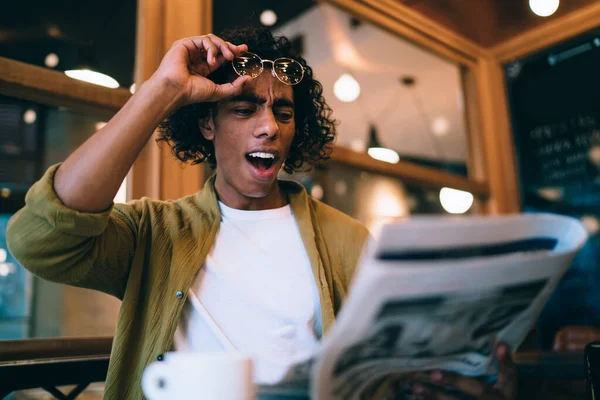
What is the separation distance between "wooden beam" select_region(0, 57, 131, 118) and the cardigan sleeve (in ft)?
1.89

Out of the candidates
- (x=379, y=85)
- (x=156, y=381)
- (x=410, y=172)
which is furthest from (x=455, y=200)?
(x=156, y=381)

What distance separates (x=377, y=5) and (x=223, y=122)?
1.60 meters

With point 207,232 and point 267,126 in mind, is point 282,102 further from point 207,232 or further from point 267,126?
point 207,232

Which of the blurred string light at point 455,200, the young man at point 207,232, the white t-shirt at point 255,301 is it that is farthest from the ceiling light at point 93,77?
the blurred string light at point 455,200

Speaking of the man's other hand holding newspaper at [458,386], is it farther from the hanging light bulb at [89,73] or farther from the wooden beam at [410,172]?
the wooden beam at [410,172]

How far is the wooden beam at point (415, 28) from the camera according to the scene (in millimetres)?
2371

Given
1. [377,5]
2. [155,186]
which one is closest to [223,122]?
[155,186]

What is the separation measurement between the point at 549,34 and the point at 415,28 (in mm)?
720

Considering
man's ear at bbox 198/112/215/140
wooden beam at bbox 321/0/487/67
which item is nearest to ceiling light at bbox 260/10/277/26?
wooden beam at bbox 321/0/487/67

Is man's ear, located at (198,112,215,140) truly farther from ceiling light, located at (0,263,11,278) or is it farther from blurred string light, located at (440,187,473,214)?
blurred string light, located at (440,187,473,214)

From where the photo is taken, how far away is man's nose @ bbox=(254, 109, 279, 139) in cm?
105

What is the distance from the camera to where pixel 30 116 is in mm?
1432

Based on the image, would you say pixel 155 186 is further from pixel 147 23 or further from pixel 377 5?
pixel 377 5

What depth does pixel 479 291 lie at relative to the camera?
1.63 feet
